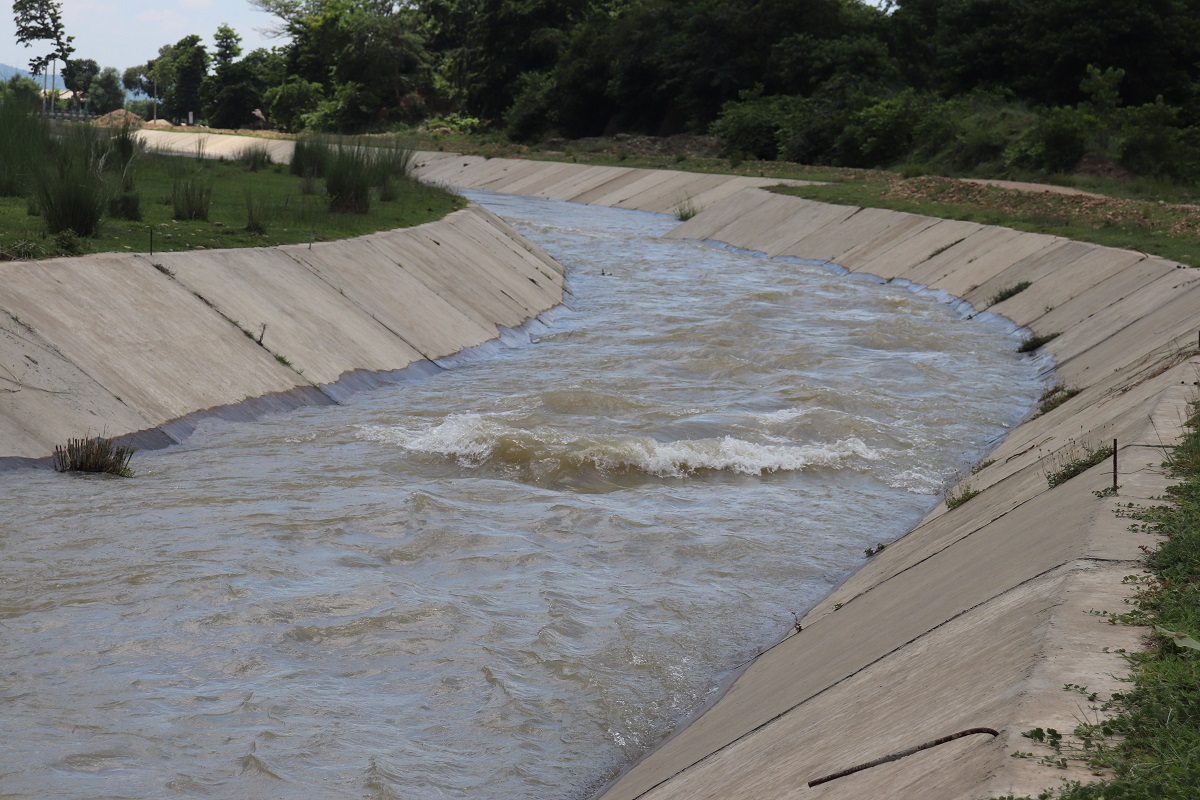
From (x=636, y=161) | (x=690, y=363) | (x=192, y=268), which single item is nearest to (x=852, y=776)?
(x=192, y=268)

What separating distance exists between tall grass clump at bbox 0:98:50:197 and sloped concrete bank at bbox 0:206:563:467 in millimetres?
3145

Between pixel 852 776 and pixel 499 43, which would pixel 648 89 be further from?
pixel 852 776

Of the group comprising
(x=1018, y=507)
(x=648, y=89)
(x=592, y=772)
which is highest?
(x=648, y=89)

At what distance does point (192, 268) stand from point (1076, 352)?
9.45 metres

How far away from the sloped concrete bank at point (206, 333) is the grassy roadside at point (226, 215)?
1.41 ft

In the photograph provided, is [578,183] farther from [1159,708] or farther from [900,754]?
[1159,708]

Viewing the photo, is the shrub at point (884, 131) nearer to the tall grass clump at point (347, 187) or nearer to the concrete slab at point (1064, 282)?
the concrete slab at point (1064, 282)

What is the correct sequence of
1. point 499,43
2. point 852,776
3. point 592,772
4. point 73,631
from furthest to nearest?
1. point 499,43
2. point 73,631
3. point 592,772
4. point 852,776

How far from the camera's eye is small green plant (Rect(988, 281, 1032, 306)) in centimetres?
1932

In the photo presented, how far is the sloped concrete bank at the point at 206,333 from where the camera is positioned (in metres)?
9.34

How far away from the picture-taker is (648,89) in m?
61.3

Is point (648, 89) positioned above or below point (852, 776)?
above

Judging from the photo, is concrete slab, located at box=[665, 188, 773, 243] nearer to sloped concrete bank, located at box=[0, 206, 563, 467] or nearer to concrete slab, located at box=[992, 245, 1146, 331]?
concrete slab, located at box=[992, 245, 1146, 331]

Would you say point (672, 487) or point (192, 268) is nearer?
point (672, 487)
